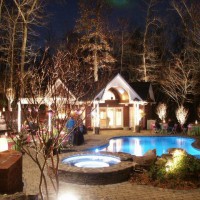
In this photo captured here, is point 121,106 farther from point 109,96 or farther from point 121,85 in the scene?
point 121,85

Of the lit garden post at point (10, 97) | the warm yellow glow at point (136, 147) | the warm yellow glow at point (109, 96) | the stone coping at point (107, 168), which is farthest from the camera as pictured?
the warm yellow glow at point (109, 96)

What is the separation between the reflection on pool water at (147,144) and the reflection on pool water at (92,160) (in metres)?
5.33

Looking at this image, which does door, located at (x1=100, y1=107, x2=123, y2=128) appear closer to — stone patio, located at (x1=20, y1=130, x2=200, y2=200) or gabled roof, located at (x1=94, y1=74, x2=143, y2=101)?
gabled roof, located at (x1=94, y1=74, x2=143, y2=101)

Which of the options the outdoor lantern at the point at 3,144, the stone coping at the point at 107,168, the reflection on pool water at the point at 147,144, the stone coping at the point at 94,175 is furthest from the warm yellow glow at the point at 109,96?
the outdoor lantern at the point at 3,144

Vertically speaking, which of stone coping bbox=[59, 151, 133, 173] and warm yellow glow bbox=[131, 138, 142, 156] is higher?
stone coping bbox=[59, 151, 133, 173]

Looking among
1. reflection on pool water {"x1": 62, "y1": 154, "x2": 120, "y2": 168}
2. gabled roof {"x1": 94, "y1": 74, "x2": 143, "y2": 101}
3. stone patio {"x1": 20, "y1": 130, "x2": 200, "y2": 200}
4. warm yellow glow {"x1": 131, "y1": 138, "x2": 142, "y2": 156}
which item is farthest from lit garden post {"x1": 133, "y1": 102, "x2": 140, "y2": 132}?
stone patio {"x1": 20, "y1": 130, "x2": 200, "y2": 200}

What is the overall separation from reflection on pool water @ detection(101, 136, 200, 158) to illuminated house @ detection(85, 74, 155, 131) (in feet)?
9.91

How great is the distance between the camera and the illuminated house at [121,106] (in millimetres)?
24891

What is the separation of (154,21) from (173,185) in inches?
990

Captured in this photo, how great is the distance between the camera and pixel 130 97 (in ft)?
82.2

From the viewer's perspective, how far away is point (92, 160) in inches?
470

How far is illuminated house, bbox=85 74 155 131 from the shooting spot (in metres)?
24.9

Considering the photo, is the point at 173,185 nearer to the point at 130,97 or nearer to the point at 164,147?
the point at 164,147

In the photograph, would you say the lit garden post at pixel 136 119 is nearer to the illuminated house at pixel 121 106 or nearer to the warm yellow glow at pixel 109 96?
the illuminated house at pixel 121 106
